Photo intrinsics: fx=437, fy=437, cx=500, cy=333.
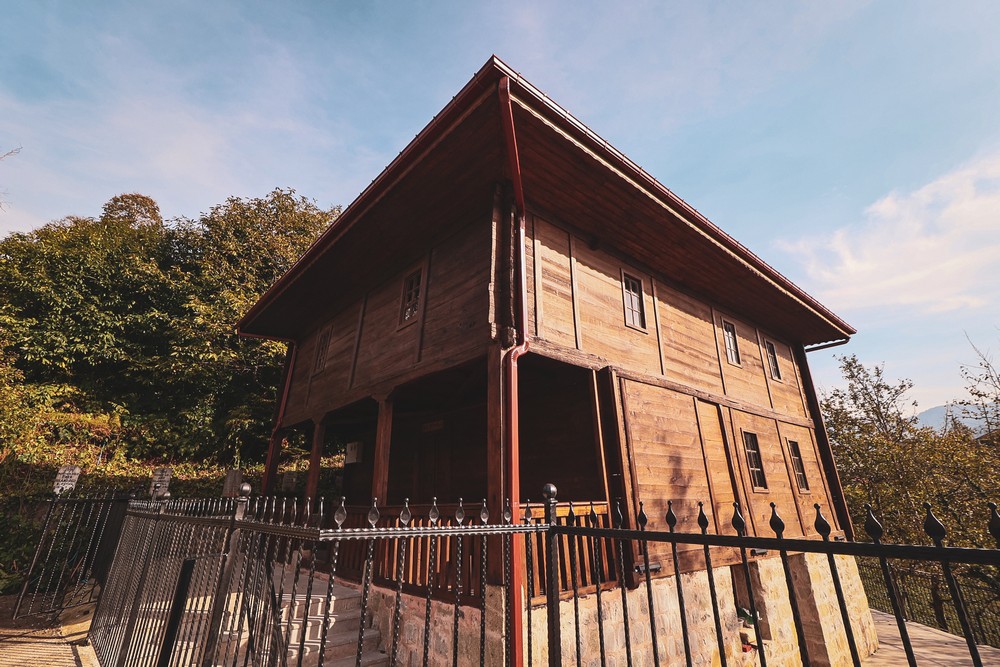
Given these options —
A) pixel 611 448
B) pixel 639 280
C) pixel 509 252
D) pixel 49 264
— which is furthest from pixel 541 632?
pixel 49 264

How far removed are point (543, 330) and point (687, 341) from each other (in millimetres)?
4399

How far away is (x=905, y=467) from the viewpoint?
722 inches

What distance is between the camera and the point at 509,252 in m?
6.71

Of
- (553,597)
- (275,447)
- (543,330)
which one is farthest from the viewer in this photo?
(275,447)

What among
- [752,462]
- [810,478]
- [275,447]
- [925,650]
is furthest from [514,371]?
[925,650]

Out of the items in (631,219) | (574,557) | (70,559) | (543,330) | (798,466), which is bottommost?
(70,559)

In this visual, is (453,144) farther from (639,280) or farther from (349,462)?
(349,462)

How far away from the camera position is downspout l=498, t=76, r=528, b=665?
4715 millimetres

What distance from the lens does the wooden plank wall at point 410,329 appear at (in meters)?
6.84

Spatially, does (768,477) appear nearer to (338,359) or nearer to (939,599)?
(338,359)

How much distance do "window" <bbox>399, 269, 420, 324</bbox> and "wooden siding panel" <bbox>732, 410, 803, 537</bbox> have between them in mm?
7145

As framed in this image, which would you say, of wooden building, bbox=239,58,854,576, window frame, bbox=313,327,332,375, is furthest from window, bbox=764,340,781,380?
window frame, bbox=313,327,332,375

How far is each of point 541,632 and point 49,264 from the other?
73.9 ft

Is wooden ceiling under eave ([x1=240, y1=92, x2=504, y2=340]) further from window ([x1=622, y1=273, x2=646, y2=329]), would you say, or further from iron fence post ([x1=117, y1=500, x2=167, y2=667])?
iron fence post ([x1=117, y1=500, x2=167, y2=667])
